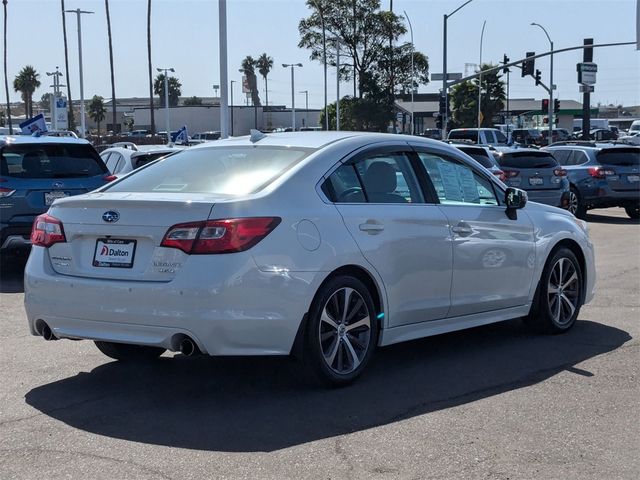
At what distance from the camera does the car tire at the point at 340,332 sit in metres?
5.75

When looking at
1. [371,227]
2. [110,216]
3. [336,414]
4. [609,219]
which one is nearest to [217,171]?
[110,216]

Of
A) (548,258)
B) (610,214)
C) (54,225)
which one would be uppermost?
(54,225)

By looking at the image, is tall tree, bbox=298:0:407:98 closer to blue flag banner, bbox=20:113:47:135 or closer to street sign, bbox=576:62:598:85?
street sign, bbox=576:62:598:85

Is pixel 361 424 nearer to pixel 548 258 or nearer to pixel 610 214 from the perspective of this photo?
pixel 548 258

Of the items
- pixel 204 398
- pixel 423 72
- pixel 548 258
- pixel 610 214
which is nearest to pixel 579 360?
pixel 548 258

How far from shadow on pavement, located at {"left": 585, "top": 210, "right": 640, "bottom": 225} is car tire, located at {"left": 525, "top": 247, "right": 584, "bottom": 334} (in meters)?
12.9

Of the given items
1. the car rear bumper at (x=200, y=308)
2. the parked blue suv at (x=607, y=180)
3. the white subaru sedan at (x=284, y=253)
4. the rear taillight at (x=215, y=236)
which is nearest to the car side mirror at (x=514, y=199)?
the white subaru sedan at (x=284, y=253)

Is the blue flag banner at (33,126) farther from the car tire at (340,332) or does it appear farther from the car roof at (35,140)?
the car tire at (340,332)

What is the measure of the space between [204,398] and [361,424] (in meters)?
1.09

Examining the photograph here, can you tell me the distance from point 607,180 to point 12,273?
536 inches

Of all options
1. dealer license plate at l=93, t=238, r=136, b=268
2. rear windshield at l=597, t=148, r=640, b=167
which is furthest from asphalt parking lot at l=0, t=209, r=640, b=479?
rear windshield at l=597, t=148, r=640, b=167

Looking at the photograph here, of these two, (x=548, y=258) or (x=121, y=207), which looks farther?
(x=548, y=258)

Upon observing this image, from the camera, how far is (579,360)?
698 cm

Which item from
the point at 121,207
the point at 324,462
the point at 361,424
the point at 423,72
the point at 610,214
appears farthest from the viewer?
the point at 423,72
